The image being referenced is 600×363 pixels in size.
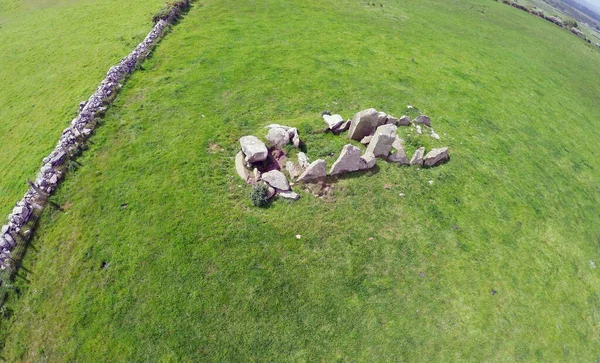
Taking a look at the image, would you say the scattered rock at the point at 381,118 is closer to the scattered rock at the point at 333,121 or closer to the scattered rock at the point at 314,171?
the scattered rock at the point at 333,121

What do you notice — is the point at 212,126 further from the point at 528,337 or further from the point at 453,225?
the point at 528,337

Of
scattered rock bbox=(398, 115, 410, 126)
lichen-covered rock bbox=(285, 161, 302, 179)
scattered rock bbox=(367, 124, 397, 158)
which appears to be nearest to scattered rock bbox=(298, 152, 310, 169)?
lichen-covered rock bbox=(285, 161, 302, 179)

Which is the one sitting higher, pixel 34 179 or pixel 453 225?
pixel 453 225

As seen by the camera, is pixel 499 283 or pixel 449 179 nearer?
pixel 499 283

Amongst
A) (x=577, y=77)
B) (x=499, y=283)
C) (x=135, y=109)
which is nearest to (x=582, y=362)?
(x=499, y=283)

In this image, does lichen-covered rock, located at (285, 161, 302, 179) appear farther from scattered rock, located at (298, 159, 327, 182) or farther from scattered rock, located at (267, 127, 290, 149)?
scattered rock, located at (267, 127, 290, 149)

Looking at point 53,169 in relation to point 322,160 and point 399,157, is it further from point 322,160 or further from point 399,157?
point 399,157

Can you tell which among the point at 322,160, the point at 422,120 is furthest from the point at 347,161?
the point at 422,120
